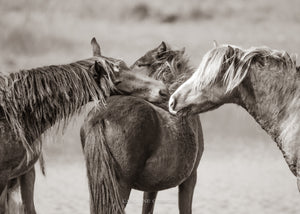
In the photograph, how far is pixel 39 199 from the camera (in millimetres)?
12953

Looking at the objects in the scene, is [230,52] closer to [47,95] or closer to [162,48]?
[47,95]

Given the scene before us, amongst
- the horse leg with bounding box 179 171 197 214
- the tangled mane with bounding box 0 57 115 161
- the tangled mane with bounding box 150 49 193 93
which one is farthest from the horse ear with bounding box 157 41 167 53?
the horse leg with bounding box 179 171 197 214

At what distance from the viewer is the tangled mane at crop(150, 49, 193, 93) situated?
22.6ft

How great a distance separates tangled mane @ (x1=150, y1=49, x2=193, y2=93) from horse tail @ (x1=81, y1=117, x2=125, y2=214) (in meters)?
1.19

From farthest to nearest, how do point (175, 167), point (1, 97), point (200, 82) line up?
point (175, 167)
point (1, 97)
point (200, 82)

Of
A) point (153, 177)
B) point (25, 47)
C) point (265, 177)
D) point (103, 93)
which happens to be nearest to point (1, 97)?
point (103, 93)

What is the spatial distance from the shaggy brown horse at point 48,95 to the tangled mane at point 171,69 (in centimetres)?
91

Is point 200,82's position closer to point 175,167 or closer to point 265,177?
point 175,167

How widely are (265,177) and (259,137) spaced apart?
7.65m

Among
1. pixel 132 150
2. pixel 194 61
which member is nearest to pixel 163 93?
pixel 132 150

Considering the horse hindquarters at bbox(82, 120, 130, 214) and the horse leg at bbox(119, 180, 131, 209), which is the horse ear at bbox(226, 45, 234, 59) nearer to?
the horse hindquarters at bbox(82, 120, 130, 214)

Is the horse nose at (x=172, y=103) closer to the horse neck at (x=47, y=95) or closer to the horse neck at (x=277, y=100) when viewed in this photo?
the horse neck at (x=277, y=100)

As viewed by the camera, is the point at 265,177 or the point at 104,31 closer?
the point at 265,177

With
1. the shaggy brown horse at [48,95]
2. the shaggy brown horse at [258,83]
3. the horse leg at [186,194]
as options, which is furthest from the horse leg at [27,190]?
the shaggy brown horse at [258,83]
